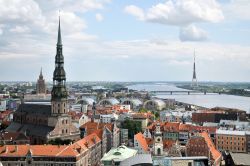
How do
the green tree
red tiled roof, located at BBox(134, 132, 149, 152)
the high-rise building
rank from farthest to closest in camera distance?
the green tree → the high-rise building → red tiled roof, located at BBox(134, 132, 149, 152)

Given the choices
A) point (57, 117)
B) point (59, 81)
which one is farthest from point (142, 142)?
point (59, 81)

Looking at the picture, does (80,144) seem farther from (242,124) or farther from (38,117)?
(242,124)

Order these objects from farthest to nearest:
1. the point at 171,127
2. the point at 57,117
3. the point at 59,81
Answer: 1. the point at 171,127
2. the point at 59,81
3. the point at 57,117

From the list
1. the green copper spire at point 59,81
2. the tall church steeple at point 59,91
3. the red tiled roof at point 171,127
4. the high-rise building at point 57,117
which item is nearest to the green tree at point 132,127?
the red tiled roof at point 171,127

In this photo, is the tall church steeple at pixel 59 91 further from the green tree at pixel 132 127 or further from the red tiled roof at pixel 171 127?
the red tiled roof at pixel 171 127

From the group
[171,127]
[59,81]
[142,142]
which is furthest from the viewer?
[171,127]

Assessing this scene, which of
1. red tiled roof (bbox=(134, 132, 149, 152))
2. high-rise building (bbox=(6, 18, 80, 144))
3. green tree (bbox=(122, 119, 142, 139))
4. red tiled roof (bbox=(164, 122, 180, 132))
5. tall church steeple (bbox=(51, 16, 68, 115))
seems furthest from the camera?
green tree (bbox=(122, 119, 142, 139))

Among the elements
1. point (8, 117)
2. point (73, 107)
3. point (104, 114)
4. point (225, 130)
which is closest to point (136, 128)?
point (225, 130)

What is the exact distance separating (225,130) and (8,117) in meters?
52.9

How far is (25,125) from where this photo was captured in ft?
253

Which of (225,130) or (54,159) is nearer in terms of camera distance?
(54,159)

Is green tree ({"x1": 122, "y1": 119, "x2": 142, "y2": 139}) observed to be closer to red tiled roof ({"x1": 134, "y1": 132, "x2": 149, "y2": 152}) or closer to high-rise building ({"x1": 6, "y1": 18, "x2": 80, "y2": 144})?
high-rise building ({"x1": 6, "y1": 18, "x2": 80, "y2": 144})

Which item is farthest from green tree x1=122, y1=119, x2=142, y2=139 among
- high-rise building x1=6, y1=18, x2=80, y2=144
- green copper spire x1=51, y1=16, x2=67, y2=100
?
green copper spire x1=51, y1=16, x2=67, y2=100

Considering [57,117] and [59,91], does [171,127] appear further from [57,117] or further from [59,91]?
[59,91]
